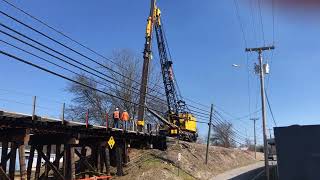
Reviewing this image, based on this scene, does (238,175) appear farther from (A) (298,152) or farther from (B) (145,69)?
(A) (298,152)

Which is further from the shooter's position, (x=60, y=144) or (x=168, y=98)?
(x=168, y=98)

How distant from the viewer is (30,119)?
929 inches

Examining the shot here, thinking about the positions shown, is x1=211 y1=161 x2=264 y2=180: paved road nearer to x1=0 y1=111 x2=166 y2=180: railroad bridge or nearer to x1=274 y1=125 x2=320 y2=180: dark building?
x1=0 y1=111 x2=166 y2=180: railroad bridge

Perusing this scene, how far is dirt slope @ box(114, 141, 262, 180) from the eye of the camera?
3225 cm

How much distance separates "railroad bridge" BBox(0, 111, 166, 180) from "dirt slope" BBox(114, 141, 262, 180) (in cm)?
120

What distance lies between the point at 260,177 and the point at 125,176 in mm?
12757

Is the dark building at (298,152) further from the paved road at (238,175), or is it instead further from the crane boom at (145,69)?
the crane boom at (145,69)

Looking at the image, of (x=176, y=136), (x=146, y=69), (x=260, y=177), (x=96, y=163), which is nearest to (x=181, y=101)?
(x=176, y=136)

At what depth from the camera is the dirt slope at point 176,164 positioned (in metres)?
32.2

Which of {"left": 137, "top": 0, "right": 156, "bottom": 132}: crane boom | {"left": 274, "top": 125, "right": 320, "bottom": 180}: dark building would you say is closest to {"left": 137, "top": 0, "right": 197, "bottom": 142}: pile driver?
{"left": 137, "top": 0, "right": 156, "bottom": 132}: crane boom

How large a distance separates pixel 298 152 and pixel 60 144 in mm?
15016

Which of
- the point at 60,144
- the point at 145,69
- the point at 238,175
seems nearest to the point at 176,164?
the point at 238,175

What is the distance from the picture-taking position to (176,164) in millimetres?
35500

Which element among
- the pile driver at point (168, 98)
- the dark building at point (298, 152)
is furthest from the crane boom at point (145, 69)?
the dark building at point (298, 152)
